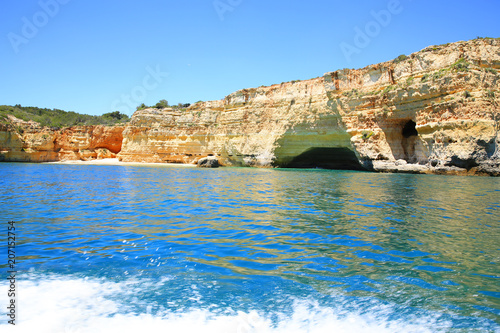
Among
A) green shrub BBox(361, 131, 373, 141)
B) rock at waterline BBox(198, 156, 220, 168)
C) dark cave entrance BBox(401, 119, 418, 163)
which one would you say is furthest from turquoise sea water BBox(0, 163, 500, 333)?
rock at waterline BBox(198, 156, 220, 168)

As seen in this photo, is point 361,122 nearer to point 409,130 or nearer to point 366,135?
point 366,135

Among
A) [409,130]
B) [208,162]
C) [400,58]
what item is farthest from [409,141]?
[208,162]

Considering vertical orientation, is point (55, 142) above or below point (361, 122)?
below

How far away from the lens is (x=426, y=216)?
8.53 meters

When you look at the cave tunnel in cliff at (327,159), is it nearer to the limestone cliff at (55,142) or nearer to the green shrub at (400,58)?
the green shrub at (400,58)

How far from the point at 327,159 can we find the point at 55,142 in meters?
41.1

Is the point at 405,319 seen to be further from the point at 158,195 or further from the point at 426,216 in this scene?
the point at 158,195

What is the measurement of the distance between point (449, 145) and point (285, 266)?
23382 mm

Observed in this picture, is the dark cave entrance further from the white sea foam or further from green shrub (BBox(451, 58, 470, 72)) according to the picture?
the white sea foam

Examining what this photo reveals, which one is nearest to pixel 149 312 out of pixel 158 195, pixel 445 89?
pixel 158 195

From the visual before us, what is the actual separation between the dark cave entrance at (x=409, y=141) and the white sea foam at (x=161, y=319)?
91.2 ft

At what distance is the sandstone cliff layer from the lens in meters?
23.3

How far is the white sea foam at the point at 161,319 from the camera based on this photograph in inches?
132

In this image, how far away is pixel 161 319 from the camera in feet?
11.5
